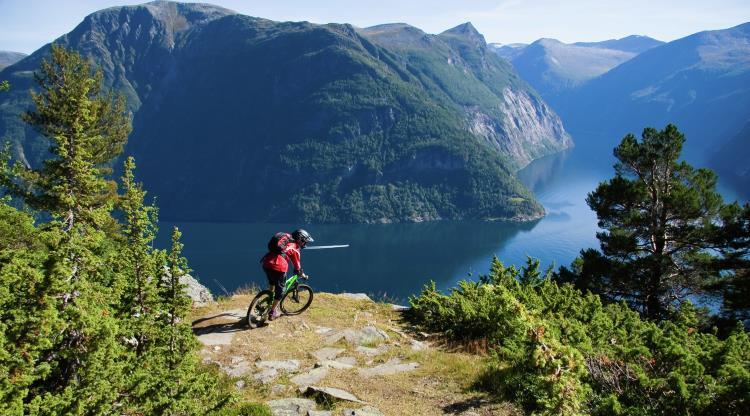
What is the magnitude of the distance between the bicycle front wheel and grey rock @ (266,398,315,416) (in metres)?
5.62

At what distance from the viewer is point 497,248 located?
16412 cm

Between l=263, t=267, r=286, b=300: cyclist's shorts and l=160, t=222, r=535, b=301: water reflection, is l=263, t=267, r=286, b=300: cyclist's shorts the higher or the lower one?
the higher one

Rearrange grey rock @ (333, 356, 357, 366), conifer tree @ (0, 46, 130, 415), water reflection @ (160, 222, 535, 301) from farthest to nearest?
1. water reflection @ (160, 222, 535, 301)
2. grey rock @ (333, 356, 357, 366)
3. conifer tree @ (0, 46, 130, 415)

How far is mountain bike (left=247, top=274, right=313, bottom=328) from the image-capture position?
13234mm

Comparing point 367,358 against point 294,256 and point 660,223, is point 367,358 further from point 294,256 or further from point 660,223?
point 660,223

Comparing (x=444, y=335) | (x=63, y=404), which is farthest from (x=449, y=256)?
(x=63, y=404)

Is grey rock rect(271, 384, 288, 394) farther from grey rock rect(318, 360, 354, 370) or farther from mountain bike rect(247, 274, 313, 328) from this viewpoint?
mountain bike rect(247, 274, 313, 328)

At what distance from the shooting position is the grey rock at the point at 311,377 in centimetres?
970

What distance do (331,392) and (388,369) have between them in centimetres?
208

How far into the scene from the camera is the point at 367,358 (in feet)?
37.6

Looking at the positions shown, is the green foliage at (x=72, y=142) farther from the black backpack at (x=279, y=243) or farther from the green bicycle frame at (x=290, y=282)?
the green bicycle frame at (x=290, y=282)

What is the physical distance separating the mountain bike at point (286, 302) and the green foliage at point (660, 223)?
17053 millimetres

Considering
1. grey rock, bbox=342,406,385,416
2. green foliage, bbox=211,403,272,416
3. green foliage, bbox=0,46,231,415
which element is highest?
green foliage, bbox=0,46,231,415

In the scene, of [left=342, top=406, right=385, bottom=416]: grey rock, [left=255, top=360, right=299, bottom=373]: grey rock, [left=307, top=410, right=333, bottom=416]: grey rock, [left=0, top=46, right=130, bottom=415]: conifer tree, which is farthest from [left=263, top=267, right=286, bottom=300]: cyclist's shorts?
[left=0, top=46, right=130, bottom=415]: conifer tree
